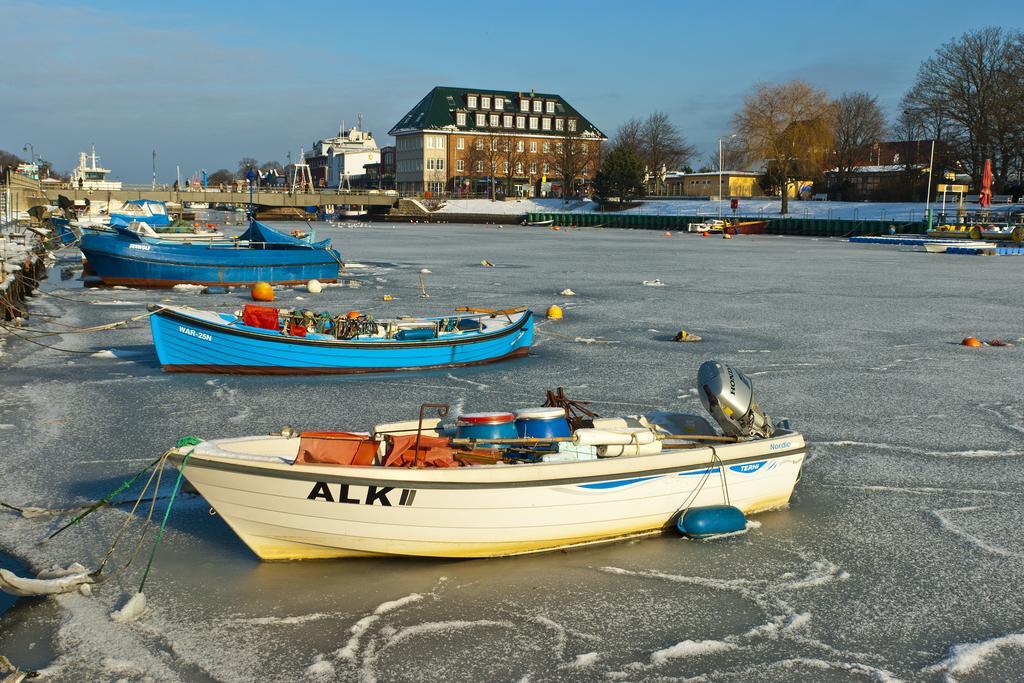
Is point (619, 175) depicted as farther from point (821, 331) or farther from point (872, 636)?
point (872, 636)

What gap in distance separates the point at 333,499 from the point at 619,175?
98391mm

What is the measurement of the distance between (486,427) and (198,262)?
89.5ft

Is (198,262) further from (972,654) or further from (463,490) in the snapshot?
(972,654)

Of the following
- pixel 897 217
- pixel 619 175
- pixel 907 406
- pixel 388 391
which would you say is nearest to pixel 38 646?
pixel 388 391

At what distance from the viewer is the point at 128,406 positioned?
45.1 ft

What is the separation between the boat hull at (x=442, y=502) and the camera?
7719mm

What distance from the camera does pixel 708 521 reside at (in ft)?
29.3

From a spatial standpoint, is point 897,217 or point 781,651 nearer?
point 781,651

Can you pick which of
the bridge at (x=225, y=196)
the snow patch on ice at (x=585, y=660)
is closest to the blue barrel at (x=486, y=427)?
the snow patch on ice at (x=585, y=660)

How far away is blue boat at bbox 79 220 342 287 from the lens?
32875 mm

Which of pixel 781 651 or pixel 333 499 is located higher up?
pixel 333 499

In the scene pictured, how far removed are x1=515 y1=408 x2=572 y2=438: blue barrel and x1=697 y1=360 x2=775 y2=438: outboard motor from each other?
171 centimetres

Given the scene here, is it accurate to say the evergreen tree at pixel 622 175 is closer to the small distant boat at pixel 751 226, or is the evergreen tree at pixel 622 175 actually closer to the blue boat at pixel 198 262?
the small distant boat at pixel 751 226

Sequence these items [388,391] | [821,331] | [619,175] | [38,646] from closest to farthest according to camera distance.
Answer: [38,646] → [388,391] → [821,331] → [619,175]
